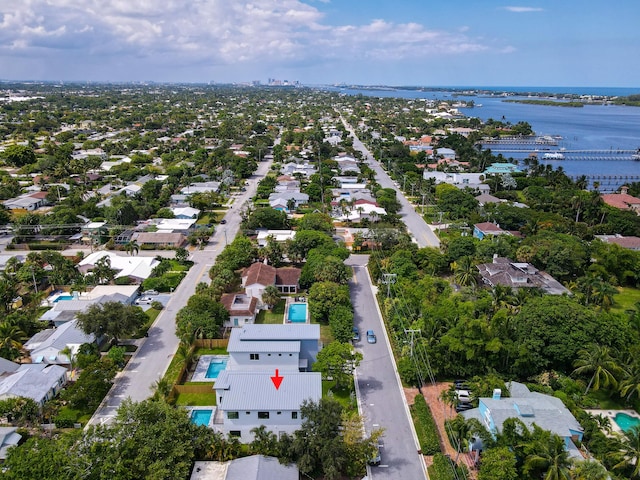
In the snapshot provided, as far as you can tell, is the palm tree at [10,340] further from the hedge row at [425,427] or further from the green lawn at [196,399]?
the hedge row at [425,427]

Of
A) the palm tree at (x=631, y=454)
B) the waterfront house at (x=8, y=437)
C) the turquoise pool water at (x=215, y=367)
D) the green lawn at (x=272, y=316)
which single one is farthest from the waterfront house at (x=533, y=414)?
the waterfront house at (x=8, y=437)

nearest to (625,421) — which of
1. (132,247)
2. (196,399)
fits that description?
→ (196,399)

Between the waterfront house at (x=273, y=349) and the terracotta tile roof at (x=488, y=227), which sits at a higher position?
the terracotta tile roof at (x=488, y=227)

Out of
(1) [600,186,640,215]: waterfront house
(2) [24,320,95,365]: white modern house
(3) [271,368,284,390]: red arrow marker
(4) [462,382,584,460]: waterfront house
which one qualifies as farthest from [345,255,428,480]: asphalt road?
(1) [600,186,640,215]: waterfront house

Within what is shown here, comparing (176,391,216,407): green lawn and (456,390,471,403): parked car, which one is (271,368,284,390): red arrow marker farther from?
(456,390,471,403): parked car

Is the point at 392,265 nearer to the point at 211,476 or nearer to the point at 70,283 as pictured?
the point at 211,476

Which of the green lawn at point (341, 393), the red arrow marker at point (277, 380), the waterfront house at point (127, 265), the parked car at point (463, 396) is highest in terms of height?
the red arrow marker at point (277, 380)
